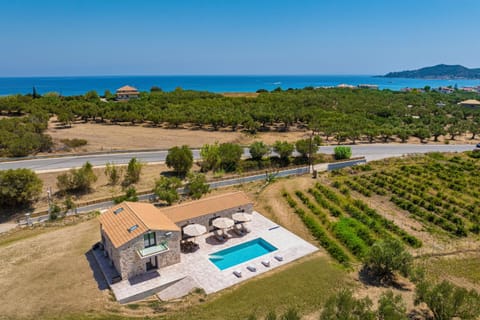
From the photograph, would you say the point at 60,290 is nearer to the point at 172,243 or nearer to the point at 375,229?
the point at 172,243

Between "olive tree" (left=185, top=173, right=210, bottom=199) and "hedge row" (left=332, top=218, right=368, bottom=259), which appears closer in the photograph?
"hedge row" (left=332, top=218, right=368, bottom=259)

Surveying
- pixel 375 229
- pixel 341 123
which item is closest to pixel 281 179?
pixel 375 229

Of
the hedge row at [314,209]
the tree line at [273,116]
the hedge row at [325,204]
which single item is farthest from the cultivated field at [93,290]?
the tree line at [273,116]

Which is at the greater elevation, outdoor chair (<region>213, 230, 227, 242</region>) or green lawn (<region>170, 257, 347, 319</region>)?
outdoor chair (<region>213, 230, 227, 242</region>)

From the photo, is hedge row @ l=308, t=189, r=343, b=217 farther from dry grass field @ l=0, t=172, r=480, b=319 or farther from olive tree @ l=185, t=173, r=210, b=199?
olive tree @ l=185, t=173, r=210, b=199

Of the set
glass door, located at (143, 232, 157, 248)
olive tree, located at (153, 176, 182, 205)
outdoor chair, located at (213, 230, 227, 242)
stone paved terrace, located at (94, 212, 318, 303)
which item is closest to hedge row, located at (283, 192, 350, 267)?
stone paved terrace, located at (94, 212, 318, 303)
